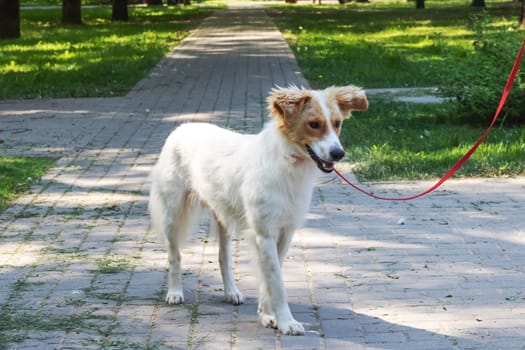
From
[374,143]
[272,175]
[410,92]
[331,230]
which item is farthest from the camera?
[410,92]

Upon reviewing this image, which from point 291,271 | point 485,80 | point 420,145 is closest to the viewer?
point 291,271

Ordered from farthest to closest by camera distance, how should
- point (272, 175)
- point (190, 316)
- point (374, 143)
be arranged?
point (374, 143)
point (190, 316)
point (272, 175)

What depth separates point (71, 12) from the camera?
36375 millimetres

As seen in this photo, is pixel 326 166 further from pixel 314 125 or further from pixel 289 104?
pixel 289 104

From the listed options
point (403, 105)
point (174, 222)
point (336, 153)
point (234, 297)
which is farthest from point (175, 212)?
point (403, 105)

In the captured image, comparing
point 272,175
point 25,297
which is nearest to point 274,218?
point 272,175

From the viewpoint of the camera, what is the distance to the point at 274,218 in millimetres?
5160

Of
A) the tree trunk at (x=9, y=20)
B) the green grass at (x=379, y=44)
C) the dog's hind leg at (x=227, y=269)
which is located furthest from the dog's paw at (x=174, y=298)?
the tree trunk at (x=9, y=20)

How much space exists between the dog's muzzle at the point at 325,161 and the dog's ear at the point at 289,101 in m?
0.21

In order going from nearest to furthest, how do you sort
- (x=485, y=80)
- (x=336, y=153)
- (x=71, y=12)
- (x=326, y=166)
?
(x=336, y=153) < (x=326, y=166) < (x=485, y=80) < (x=71, y=12)

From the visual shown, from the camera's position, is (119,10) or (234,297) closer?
(234,297)

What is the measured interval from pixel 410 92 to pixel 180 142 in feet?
33.0

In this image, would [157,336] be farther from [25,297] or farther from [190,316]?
[25,297]

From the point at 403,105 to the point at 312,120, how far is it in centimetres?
896
